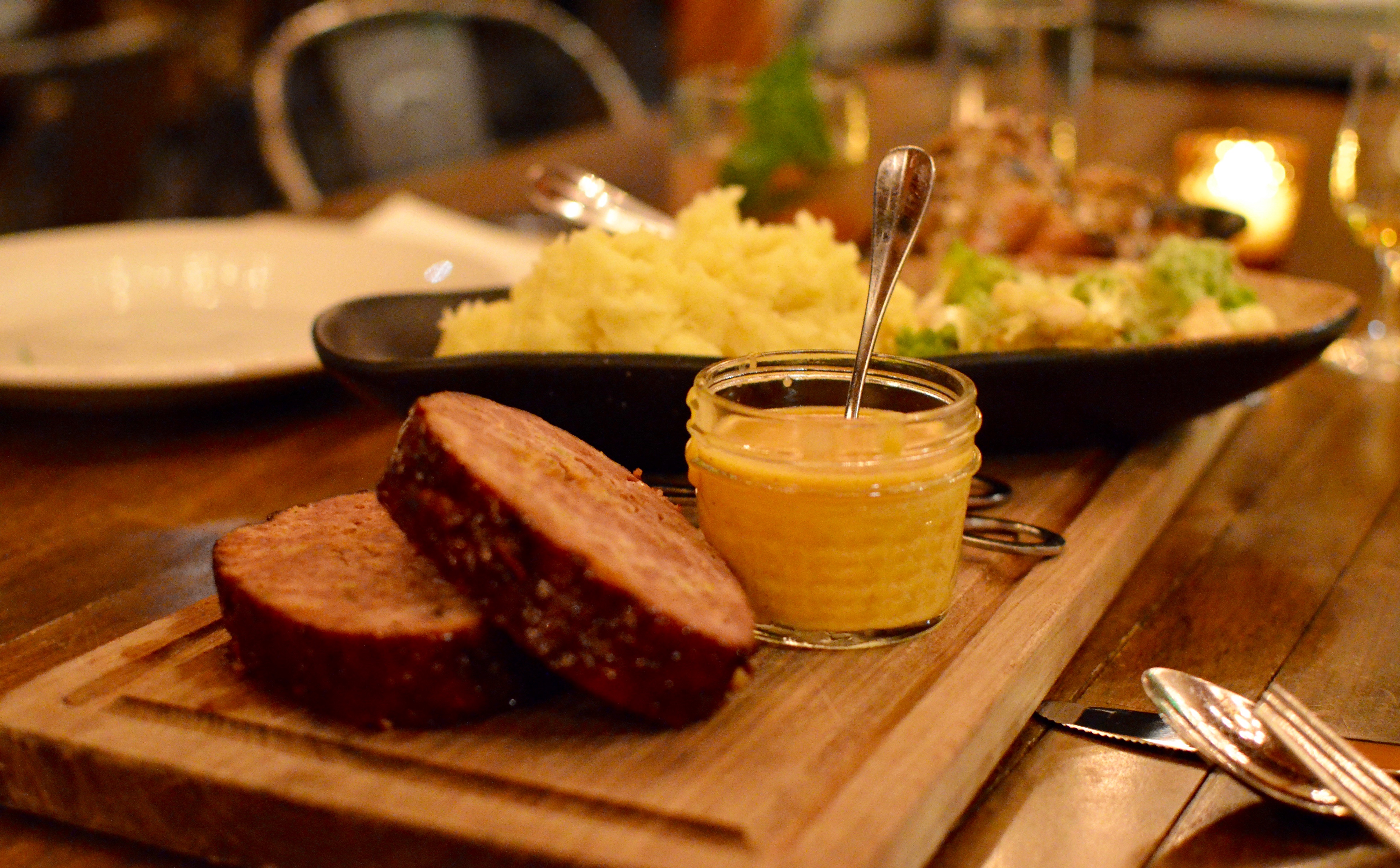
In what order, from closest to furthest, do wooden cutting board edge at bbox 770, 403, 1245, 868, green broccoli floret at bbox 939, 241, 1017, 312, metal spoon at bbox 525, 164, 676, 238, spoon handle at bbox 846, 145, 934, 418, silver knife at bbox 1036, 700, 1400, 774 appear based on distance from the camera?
wooden cutting board edge at bbox 770, 403, 1245, 868, silver knife at bbox 1036, 700, 1400, 774, spoon handle at bbox 846, 145, 934, 418, green broccoli floret at bbox 939, 241, 1017, 312, metal spoon at bbox 525, 164, 676, 238

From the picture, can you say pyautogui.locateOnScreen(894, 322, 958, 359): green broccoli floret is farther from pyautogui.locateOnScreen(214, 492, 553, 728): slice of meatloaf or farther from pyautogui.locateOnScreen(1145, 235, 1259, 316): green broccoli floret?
pyautogui.locateOnScreen(214, 492, 553, 728): slice of meatloaf

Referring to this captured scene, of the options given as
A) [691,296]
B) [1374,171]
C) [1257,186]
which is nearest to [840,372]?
[691,296]

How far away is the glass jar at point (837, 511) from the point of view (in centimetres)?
139

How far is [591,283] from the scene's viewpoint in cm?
188

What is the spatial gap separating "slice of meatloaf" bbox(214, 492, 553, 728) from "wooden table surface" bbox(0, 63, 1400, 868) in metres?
0.22

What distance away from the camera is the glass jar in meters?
1.39

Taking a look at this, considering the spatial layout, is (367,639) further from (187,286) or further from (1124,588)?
(187,286)

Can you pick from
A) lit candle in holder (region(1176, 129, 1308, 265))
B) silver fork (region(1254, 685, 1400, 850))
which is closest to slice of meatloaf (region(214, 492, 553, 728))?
silver fork (region(1254, 685, 1400, 850))

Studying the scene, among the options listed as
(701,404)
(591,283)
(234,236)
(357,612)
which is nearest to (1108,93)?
(234,236)

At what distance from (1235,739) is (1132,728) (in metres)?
0.10

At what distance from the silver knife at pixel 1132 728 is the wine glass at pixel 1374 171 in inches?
58.9

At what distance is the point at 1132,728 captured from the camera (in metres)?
1.37

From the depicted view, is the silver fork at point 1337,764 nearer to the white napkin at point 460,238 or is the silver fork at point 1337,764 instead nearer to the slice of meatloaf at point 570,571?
the slice of meatloaf at point 570,571

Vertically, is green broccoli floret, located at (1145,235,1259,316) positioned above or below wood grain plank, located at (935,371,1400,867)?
above
